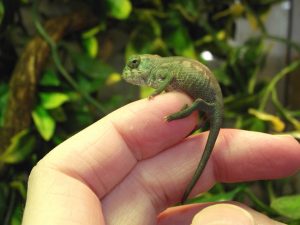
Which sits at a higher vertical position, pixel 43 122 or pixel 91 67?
pixel 91 67

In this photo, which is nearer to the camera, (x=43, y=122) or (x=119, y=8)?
(x=43, y=122)

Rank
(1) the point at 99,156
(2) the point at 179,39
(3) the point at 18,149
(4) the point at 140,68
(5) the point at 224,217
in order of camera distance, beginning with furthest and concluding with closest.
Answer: (2) the point at 179,39 → (3) the point at 18,149 → (4) the point at 140,68 → (1) the point at 99,156 → (5) the point at 224,217

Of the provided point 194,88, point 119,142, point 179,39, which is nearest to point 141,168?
point 119,142

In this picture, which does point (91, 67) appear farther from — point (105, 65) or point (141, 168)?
point (141, 168)

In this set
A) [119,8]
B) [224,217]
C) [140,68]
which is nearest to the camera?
A: [224,217]

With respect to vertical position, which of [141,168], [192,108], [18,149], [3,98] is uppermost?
[192,108]

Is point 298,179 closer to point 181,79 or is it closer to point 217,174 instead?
point 217,174

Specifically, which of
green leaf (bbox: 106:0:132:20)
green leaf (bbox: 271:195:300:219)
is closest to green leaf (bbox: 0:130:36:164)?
green leaf (bbox: 106:0:132:20)

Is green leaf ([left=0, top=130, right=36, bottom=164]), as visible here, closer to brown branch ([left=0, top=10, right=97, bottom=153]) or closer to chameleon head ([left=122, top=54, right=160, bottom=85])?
brown branch ([left=0, top=10, right=97, bottom=153])

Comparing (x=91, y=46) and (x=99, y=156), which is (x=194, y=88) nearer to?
(x=99, y=156)
